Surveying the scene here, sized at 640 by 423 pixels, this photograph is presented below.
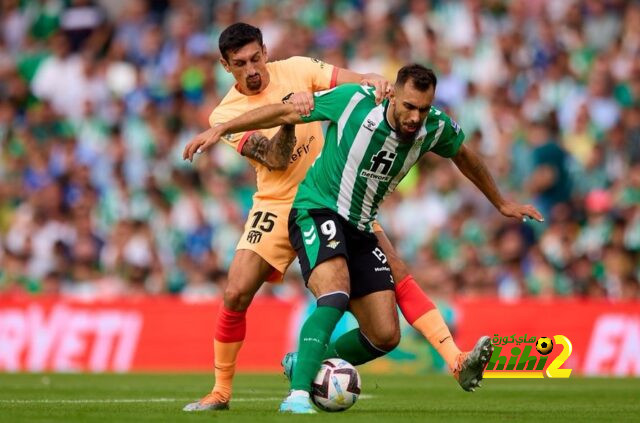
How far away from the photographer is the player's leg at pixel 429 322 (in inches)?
375

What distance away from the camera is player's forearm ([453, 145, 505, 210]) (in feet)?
33.0

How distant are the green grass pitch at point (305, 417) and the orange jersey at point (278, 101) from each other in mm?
1589

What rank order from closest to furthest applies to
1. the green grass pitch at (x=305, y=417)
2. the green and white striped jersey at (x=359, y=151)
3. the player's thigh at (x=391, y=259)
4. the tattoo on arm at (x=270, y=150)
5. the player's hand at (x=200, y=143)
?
the player's hand at (x=200, y=143)
the green grass pitch at (x=305, y=417)
the green and white striped jersey at (x=359, y=151)
the tattoo on arm at (x=270, y=150)
the player's thigh at (x=391, y=259)

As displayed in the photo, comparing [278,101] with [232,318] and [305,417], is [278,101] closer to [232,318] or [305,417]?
[232,318]

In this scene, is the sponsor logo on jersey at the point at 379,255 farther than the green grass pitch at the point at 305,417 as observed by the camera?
Yes

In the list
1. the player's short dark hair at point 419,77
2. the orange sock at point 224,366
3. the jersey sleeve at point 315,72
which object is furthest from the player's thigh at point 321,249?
the jersey sleeve at point 315,72

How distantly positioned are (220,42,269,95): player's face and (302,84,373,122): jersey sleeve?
2.54 feet

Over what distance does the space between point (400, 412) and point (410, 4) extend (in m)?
12.3

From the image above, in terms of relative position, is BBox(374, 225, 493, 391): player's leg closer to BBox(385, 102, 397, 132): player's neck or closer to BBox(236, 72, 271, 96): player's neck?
BBox(385, 102, 397, 132): player's neck

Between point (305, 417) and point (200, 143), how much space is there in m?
1.85

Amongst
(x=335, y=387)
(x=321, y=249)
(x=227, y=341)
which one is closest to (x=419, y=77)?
(x=321, y=249)

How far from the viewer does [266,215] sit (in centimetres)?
1023

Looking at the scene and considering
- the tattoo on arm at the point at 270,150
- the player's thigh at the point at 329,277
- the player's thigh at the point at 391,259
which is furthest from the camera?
the player's thigh at the point at 391,259

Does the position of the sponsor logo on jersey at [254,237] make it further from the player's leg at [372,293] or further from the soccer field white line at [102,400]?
the soccer field white line at [102,400]
